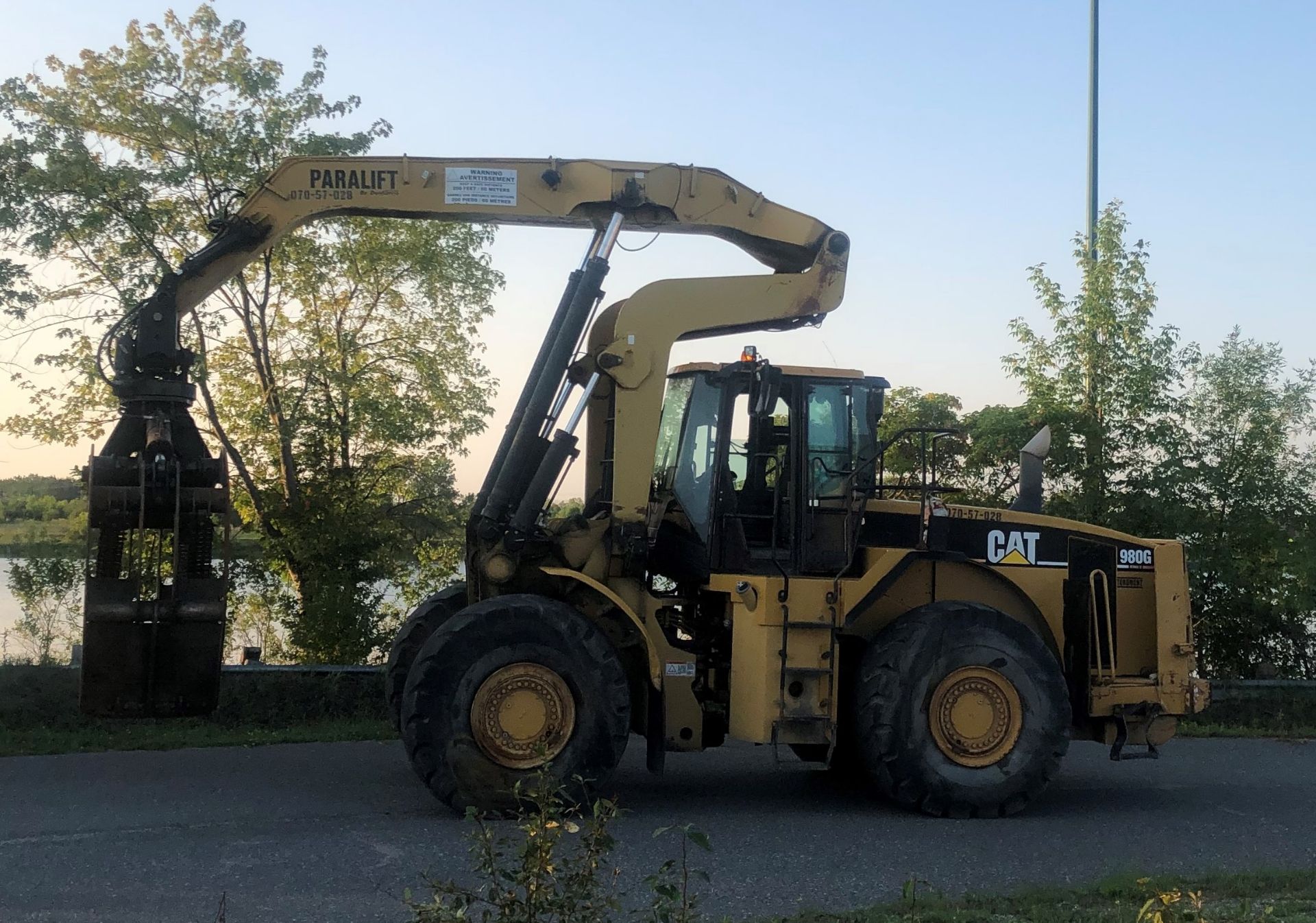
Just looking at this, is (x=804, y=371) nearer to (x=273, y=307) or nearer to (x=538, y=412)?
(x=538, y=412)

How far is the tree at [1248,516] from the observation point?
1392cm

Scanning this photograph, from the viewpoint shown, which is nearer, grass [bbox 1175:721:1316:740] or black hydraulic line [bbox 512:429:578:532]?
black hydraulic line [bbox 512:429:578:532]

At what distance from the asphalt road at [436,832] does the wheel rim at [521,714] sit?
514 millimetres

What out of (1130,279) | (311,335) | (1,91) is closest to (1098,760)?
(1130,279)

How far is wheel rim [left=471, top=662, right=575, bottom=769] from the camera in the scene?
8.21 m

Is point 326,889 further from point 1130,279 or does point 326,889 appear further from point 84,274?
point 1130,279

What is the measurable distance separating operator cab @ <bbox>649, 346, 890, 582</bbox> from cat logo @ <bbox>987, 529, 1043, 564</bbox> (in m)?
1.07

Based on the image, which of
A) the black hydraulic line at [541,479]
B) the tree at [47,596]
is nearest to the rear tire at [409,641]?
the black hydraulic line at [541,479]

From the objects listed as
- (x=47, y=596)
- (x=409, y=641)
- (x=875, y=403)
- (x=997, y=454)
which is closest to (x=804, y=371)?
(x=875, y=403)

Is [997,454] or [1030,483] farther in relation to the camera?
[997,454]

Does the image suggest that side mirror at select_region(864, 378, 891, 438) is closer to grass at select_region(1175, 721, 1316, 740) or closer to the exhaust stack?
the exhaust stack

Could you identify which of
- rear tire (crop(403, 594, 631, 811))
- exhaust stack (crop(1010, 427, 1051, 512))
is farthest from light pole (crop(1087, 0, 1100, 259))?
rear tire (crop(403, 594, 631, 811))

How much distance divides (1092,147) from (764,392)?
9.95 metres

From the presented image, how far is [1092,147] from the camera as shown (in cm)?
1673
